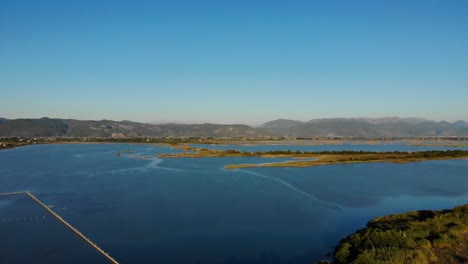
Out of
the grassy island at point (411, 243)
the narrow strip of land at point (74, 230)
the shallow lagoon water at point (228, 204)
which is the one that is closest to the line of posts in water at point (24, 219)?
the narrow strip of land at point (74, 230)

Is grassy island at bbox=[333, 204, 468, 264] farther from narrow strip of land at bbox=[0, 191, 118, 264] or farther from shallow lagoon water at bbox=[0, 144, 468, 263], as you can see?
narrow strip of land at bbox=[0, 191, 118, 264]

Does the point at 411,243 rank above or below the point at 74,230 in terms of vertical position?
above

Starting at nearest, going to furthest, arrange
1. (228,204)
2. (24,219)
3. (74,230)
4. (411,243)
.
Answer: (411,243) → (74,230) → (24,219) → (228,204)

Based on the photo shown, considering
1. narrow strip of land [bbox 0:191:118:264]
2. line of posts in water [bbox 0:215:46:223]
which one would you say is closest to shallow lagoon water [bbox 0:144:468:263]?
narrow strip of land [bbox 0:191:118:264]

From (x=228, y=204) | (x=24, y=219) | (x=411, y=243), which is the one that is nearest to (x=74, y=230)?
(x=24, y=219)

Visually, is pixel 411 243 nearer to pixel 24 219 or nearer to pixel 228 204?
pixel 228 204

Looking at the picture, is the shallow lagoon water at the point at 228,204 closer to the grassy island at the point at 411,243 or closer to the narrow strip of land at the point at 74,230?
the narrow strip of land at the point at 74,230

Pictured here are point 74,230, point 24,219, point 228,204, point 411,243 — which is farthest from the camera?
point 228,204
